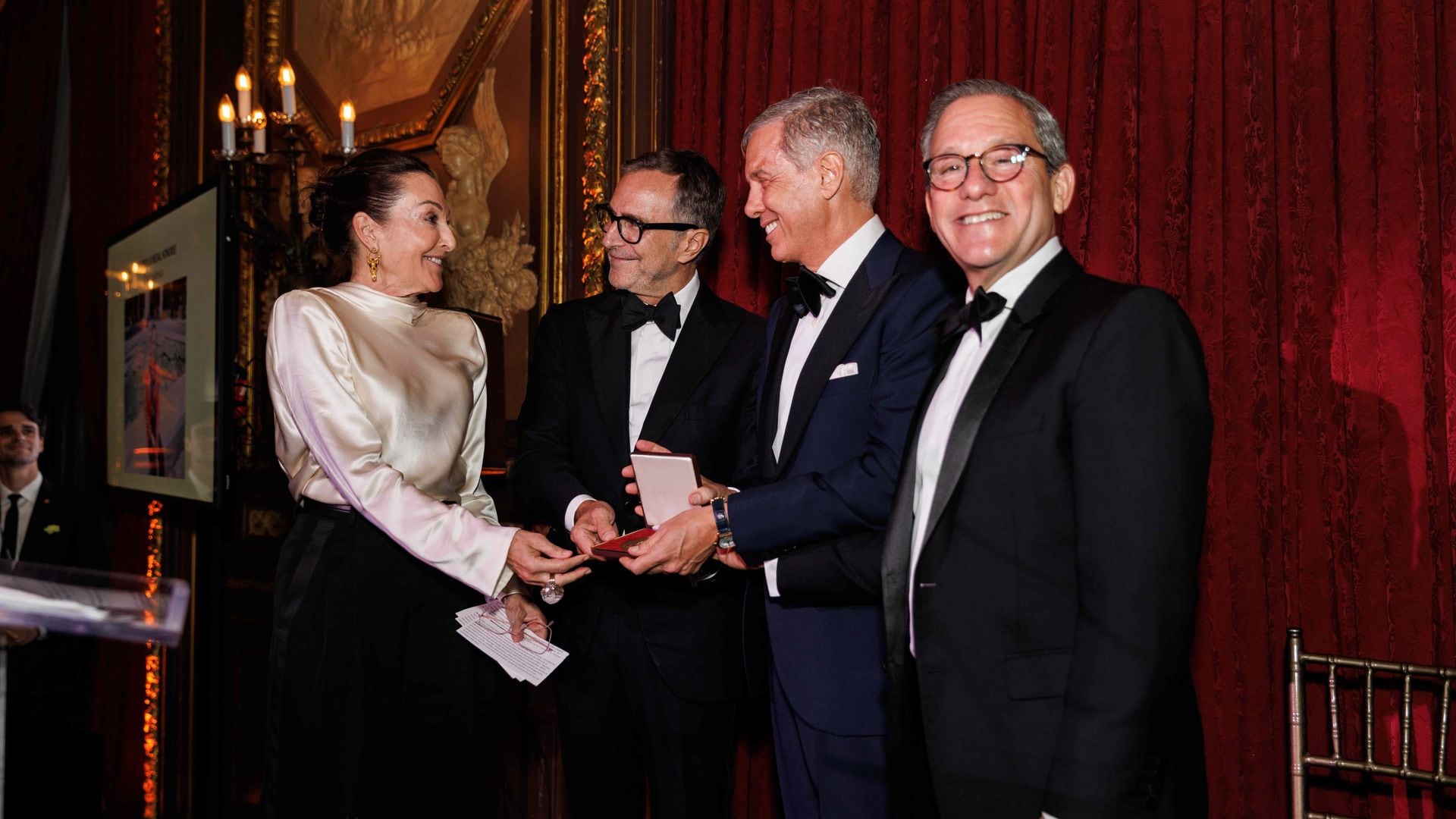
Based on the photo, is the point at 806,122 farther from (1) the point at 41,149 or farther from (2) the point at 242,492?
(1) the point at 41,149

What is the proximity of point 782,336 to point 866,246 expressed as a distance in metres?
0.27

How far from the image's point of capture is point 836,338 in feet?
7.11

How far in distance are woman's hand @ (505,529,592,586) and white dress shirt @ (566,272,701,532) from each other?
33 cm

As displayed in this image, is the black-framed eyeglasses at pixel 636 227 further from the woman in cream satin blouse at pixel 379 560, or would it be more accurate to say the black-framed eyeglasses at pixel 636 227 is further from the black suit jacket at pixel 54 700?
the black suit jacket at pixel 54 700

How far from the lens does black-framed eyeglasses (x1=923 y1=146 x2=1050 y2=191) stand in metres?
1.70

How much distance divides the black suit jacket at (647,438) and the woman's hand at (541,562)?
102mm

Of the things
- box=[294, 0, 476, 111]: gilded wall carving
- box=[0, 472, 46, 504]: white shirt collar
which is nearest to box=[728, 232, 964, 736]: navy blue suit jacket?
box=[294, 0, 476, 111]: gilded wall carving

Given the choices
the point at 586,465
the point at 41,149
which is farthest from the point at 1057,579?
the point at 41,149

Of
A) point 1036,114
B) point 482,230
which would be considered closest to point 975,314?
point 1036,114

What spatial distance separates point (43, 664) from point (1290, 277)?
4.78 metres

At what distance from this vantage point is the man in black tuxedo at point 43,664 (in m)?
4.36

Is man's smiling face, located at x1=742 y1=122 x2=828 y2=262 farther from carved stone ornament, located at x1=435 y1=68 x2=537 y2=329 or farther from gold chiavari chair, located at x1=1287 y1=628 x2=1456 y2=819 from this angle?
carved stone ornament, located at x1=435 y1=68 x2=537 y2=329

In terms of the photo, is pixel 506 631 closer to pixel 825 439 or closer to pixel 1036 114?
pixel 825 439

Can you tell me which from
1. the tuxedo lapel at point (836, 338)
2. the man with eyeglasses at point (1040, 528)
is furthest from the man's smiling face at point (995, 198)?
the tuxedo lapel at point (836, 338)
